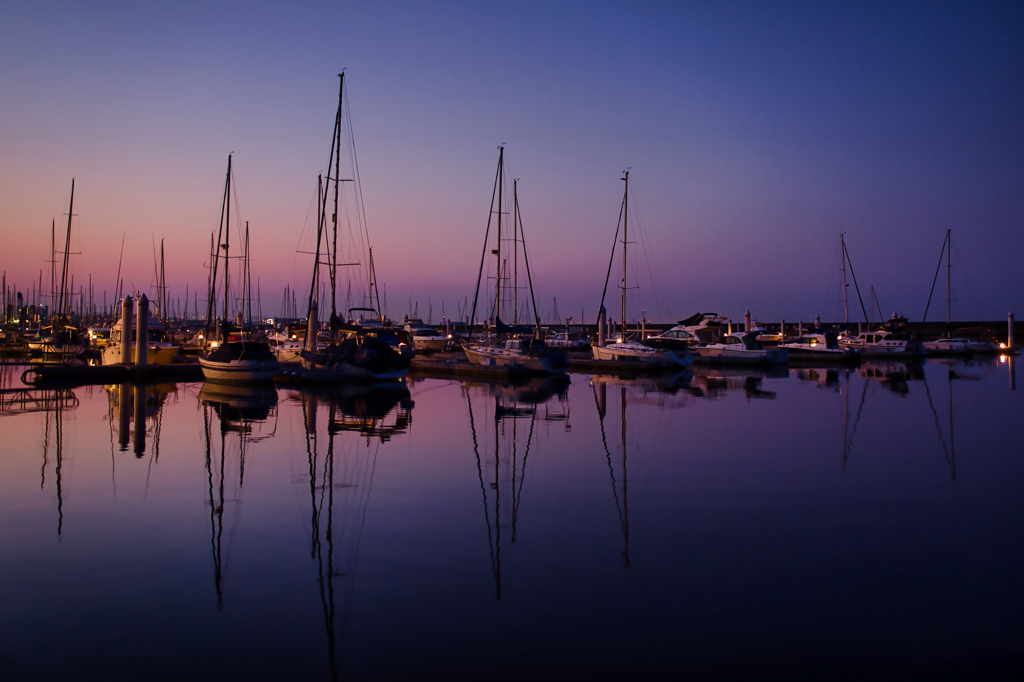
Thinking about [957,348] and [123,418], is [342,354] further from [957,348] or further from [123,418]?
[957,348]

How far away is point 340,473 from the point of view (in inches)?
455

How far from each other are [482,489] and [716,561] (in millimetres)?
4295

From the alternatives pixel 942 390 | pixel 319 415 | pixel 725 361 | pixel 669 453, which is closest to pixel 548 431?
pixel 669 453

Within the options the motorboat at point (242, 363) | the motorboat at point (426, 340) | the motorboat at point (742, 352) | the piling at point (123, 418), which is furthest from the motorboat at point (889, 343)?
the piling at point (123, 418)

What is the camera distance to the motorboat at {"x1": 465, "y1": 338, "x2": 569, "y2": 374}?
112ft

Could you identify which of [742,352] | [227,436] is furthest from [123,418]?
[742,352]

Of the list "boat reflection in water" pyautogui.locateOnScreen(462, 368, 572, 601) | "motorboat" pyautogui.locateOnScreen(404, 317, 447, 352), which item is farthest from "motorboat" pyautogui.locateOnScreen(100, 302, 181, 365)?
"motorboat" pyautogui.locateOnScreen(404, 317, 447, 352)

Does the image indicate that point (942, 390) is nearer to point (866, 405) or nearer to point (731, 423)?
point (866, 405)

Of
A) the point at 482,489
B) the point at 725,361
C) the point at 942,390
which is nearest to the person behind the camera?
the point at 482,489

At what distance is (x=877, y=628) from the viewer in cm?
555

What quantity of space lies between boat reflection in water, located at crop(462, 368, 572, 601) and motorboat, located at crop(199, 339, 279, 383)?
7.68 metres

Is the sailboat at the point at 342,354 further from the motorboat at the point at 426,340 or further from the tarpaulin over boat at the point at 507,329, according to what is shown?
the motorboat at the point at 426,340

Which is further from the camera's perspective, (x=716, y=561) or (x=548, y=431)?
(x=548, y=431)

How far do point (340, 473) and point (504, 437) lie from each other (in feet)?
16.1
